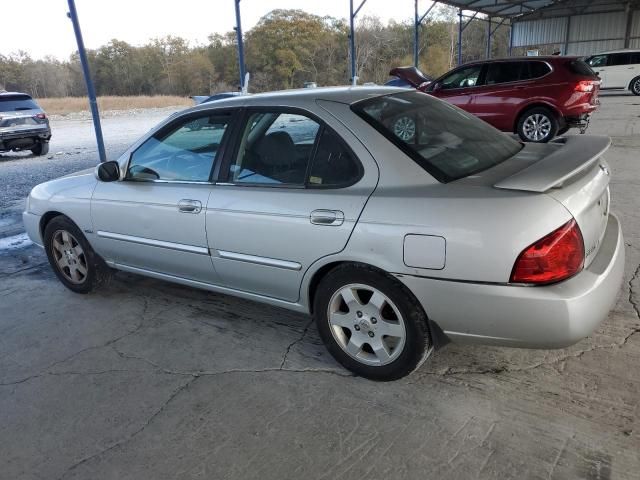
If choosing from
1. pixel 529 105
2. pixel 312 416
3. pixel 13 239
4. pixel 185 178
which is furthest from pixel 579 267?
pixel 529 105

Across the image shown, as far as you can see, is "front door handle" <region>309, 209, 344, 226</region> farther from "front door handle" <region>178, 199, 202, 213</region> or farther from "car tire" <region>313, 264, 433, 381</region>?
"front door handle" <region>178, 199, 202, 213</region>

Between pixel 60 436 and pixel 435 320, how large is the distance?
193cm

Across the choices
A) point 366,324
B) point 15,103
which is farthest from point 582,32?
point 366,324

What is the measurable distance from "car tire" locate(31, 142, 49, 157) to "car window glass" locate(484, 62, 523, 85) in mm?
11155

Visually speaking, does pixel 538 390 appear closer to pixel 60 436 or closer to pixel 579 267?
pixel 579 267

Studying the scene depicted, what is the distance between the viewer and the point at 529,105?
9.48 metres

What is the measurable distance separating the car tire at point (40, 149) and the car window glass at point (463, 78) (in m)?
10.3

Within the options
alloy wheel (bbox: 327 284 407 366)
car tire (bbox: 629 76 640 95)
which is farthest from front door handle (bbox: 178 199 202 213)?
car tire (bbox: 629 76 640 95)

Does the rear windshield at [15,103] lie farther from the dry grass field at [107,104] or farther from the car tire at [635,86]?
the dry grass field at [107,104]

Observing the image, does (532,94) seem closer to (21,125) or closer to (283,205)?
(283,205)

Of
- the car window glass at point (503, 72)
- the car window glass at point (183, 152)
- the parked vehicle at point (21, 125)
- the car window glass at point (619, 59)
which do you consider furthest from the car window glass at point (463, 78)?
the car window glass at point (619, 59)

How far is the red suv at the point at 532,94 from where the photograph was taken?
30.2 feet

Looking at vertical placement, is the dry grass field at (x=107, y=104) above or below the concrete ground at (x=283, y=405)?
above

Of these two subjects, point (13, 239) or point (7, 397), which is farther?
point (13, 239)
